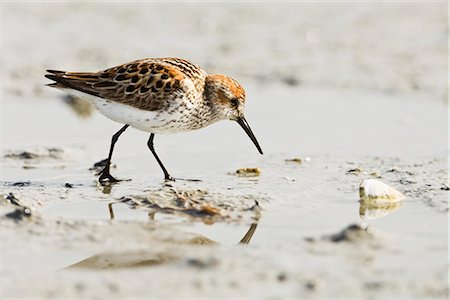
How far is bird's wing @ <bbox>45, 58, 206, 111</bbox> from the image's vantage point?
816 centimetres

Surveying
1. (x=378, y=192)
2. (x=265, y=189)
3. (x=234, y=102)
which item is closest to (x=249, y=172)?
(x=265, y=189)

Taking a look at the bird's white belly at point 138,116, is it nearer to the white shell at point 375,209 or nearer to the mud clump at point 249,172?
the mud clump at point 249,172

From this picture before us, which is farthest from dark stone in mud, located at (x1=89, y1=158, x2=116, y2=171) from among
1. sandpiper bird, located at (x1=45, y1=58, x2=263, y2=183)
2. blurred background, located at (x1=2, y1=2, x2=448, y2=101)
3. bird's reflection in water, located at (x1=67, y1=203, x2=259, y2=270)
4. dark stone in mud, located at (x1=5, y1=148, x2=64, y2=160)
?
blurred background, located at (x1=2, y1=2, x2=448, y2=101)

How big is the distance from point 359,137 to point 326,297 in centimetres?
488

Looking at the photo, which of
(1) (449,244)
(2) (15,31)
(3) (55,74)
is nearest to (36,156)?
(3) (55,74)

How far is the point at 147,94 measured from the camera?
8.16 metres

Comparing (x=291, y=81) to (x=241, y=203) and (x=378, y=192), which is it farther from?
(x=241, y=203)

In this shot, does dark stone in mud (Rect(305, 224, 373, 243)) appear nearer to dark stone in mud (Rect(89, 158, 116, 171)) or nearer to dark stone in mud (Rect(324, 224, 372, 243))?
dark stone in mud (Rect(324, 224, 372, 243))

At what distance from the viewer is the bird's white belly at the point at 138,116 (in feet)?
26.8

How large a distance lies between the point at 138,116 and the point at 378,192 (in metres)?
2.28

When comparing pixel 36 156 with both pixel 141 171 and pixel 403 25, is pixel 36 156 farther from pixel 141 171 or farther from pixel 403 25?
pixel 403 25

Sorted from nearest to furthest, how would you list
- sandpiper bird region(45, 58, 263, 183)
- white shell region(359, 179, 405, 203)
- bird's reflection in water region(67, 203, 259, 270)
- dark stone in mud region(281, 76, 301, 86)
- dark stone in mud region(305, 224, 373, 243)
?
1. bird's reflection in water region(67, 203, 259, 270)
2. dark stone in mud region(305, 224, 373, 243)
3. white shell region(359, 179, 405, 203)
4. sandpiper bird region(45, 58, 263, 183)
5. dark stone in mud region(281, 76, 301, 86)

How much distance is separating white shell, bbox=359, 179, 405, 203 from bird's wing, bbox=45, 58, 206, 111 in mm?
1899

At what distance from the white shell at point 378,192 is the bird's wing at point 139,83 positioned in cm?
190
